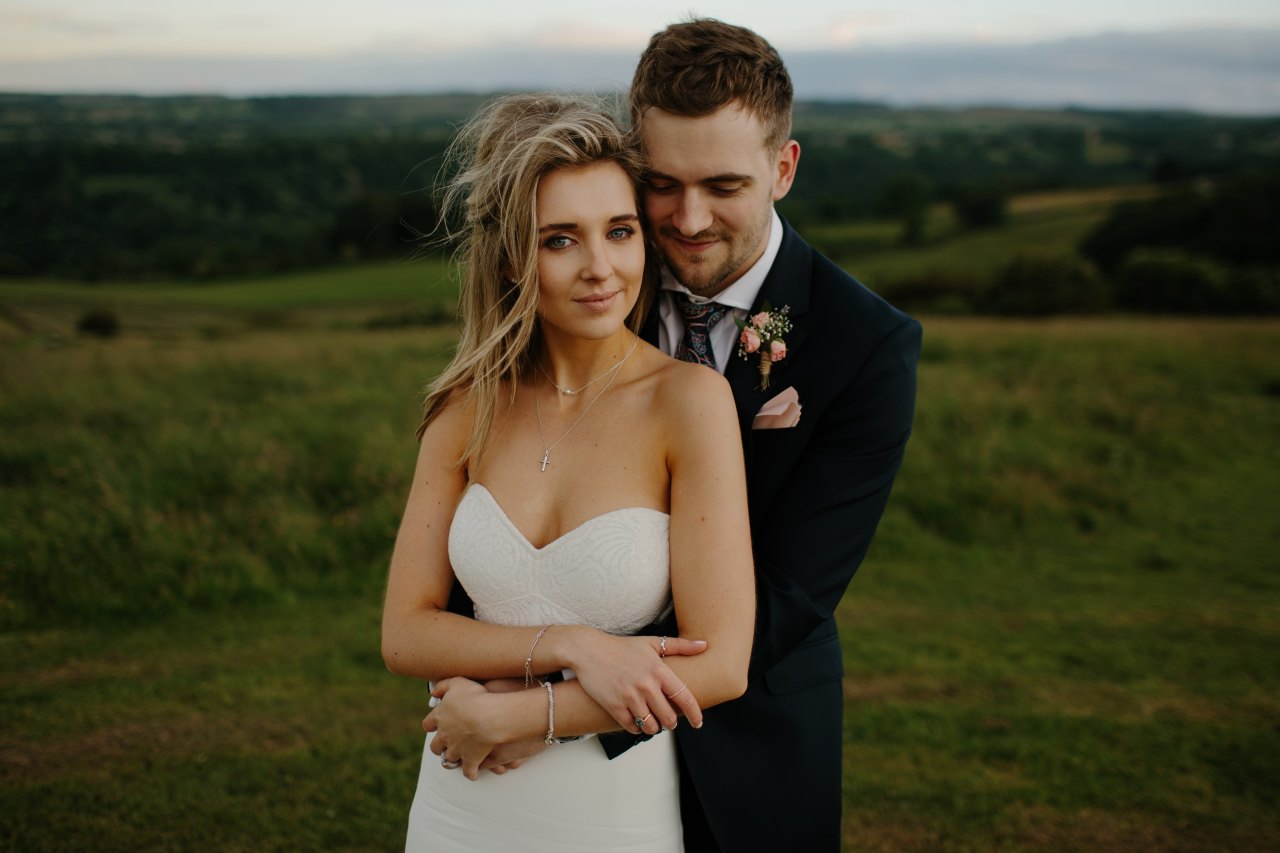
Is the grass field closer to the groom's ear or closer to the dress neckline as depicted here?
the dress neckline

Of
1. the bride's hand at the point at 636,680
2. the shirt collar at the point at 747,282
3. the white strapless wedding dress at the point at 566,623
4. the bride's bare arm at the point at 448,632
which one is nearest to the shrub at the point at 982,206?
the shirt collar at the point at 747,282

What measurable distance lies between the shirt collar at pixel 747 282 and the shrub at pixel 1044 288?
33.0m

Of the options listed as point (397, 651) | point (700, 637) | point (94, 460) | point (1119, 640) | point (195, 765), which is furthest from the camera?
point (94, 460)

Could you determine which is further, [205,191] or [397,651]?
[205,191]

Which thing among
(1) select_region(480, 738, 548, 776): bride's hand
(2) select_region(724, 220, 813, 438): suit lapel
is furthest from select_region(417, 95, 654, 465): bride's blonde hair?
(1) select_region(480, 738, 548, 776): bride's hand

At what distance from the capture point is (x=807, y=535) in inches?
109

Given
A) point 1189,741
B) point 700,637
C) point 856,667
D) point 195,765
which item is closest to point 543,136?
point 700,637

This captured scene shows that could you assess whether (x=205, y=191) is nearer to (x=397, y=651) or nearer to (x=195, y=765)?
(x=195, y=765)

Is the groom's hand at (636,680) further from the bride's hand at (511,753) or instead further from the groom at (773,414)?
the groom at (773,414)

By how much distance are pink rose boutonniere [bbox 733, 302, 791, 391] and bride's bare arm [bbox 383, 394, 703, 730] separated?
0.92 metres

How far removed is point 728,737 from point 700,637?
58 cm

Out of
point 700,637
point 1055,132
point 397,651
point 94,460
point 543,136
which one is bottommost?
point 94,460

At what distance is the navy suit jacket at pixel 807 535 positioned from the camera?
2.78 m

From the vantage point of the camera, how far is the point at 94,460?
8.50 meters
